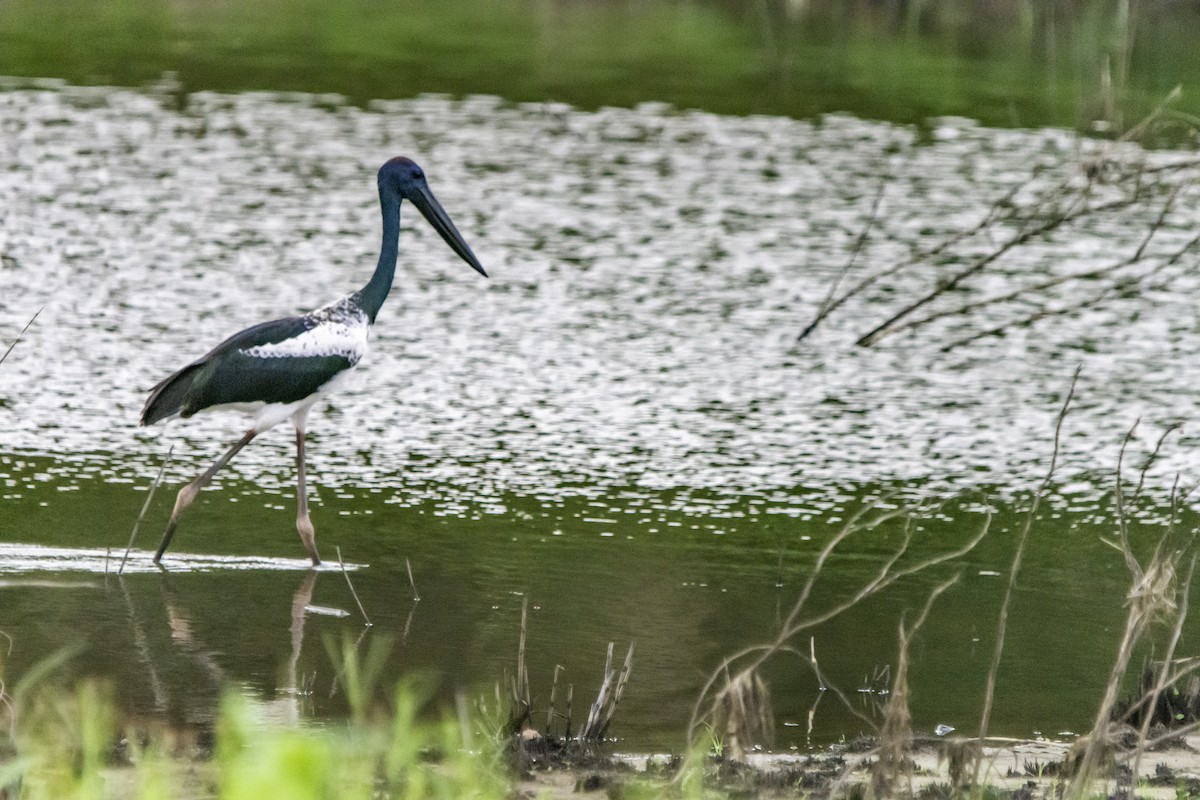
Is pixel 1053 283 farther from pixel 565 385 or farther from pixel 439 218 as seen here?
pixel 439 218

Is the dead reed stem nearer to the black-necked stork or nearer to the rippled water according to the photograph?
the rippled water

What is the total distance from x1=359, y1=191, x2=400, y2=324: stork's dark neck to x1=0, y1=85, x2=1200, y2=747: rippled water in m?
0.88

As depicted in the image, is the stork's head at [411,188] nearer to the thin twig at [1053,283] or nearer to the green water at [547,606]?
the green water at [547,606]

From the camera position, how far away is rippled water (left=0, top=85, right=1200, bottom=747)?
7422 millimetres

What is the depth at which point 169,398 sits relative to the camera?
7.82m

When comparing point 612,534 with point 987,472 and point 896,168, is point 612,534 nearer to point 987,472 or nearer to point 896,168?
point 987,472

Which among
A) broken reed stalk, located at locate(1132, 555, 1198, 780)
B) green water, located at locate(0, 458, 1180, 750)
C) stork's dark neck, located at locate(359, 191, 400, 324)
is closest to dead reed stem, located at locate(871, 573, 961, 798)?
broken reed stalk, located at locate(1132, 555, 1198, 780)

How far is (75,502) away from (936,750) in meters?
4.04

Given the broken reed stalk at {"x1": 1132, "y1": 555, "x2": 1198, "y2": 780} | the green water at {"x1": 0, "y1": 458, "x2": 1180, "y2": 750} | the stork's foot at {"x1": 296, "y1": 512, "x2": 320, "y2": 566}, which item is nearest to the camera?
the broken reed stalk at {"x1": 1132, "y1": 555, "x2": 1198, "y2": 780}

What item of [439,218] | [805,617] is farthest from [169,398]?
[805,617]

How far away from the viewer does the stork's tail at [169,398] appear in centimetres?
781

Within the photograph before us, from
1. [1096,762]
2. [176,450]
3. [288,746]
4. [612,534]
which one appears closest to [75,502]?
[176,450]

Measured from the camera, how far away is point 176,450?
9289 millimetres

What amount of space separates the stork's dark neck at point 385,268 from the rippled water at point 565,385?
34.6 inches
